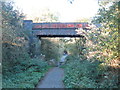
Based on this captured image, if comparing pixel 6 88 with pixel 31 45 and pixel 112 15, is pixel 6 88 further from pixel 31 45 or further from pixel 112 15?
pixel 31 45

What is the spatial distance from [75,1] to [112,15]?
1.42 meters

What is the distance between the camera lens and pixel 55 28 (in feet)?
44.1

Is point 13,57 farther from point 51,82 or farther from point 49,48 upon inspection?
point 49,48

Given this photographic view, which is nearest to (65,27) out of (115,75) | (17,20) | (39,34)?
(39,34)

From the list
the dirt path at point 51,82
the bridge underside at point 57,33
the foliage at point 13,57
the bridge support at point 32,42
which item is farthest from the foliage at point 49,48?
the dirt path at point 51,82

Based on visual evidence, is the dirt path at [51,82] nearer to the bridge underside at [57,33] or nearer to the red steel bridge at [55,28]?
the bridge underside at [57,33]

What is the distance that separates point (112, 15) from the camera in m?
5.02

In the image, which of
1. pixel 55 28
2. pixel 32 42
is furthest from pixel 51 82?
pixel 32 42

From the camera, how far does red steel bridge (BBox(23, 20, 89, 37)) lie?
1308 centimetres

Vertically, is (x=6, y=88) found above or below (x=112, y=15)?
below

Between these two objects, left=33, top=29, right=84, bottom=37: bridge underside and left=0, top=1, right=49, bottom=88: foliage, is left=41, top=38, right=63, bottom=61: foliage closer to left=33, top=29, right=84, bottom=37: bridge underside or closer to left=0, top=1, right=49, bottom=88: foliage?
left=33, top=29, right=84, bottom=37: bridge underside

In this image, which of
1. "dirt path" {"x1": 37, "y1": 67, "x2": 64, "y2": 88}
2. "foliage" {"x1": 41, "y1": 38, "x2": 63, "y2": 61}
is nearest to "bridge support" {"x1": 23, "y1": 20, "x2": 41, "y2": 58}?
"foliage" {"x1": 41, "y1": 38, "x2": 63, "y2": 61}

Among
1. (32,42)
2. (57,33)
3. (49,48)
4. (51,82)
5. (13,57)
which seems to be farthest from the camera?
(49,48)

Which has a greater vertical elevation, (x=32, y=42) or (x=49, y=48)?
(x=32, y=42)
